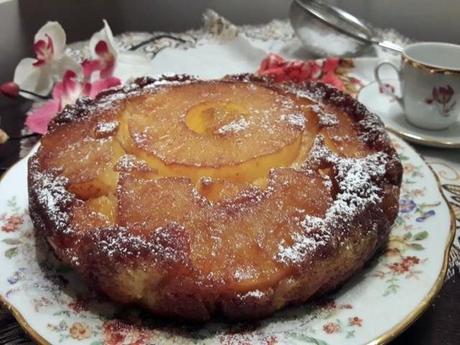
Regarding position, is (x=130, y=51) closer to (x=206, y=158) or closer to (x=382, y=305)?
(x=206, y=158)

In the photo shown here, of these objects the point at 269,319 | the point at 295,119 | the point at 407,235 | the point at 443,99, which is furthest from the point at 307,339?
the point at 443,99

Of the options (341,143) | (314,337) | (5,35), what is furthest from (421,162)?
(5,35)

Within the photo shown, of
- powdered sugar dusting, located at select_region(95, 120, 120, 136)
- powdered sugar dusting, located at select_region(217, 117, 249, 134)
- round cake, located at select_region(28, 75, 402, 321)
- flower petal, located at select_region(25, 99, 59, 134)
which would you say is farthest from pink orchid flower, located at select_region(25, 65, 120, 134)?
powdered sugar dusting, located at select_region(217, 117, 249, 134)

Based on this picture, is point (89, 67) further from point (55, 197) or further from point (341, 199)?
point (341, 199)

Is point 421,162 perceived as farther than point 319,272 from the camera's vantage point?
Yes

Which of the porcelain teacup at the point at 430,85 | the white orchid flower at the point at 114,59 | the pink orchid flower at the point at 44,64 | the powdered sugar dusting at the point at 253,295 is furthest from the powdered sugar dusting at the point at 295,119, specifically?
the pink orchid flower at the point at 44,64

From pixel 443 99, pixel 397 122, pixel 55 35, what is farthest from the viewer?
pixel 55 35
